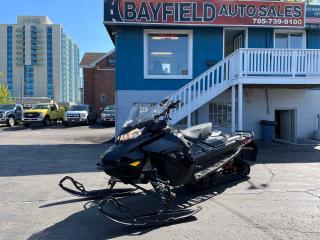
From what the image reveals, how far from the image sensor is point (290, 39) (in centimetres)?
1623

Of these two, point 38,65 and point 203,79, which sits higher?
point 38,65

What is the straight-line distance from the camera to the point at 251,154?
8375 millimetres

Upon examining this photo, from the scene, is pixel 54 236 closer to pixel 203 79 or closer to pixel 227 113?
pixel 203 79

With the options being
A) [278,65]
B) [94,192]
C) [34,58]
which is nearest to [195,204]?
[94,192]

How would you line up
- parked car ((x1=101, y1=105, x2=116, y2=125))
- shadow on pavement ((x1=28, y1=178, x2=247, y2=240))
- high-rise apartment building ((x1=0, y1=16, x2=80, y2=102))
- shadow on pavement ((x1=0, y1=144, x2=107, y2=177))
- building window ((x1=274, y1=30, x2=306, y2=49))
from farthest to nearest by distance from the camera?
high-rise apartment building ((x1=0, y1=16, x2=80, y2=102)) → parked car ((x1=101, y1=105, x2=116, y2=125)) → building window ((x1=274, y1=30, x2=306, y2=49)) → shadow on pavement ((x1=0, y1=144, x2=107, y2=177)) → shadow on pavement ((x1=28, y1=178, x2=247, y2=240))

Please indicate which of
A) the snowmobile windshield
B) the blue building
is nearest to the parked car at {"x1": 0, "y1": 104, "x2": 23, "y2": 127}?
the blue building

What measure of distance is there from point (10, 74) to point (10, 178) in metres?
84.4

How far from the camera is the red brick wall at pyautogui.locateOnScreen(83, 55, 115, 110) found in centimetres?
3888

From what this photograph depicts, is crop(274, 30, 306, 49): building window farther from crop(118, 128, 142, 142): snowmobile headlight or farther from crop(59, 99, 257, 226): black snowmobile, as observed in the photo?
crop(118, 128, 142, 142): snowmobile headlight

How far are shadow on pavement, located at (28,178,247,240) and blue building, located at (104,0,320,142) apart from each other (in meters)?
7.29

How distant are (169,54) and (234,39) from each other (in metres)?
3.47

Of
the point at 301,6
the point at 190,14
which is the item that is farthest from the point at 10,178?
the point at 301,6

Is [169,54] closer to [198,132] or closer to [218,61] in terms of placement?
[218,61]

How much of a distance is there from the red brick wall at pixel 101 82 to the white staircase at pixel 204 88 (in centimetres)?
2579
